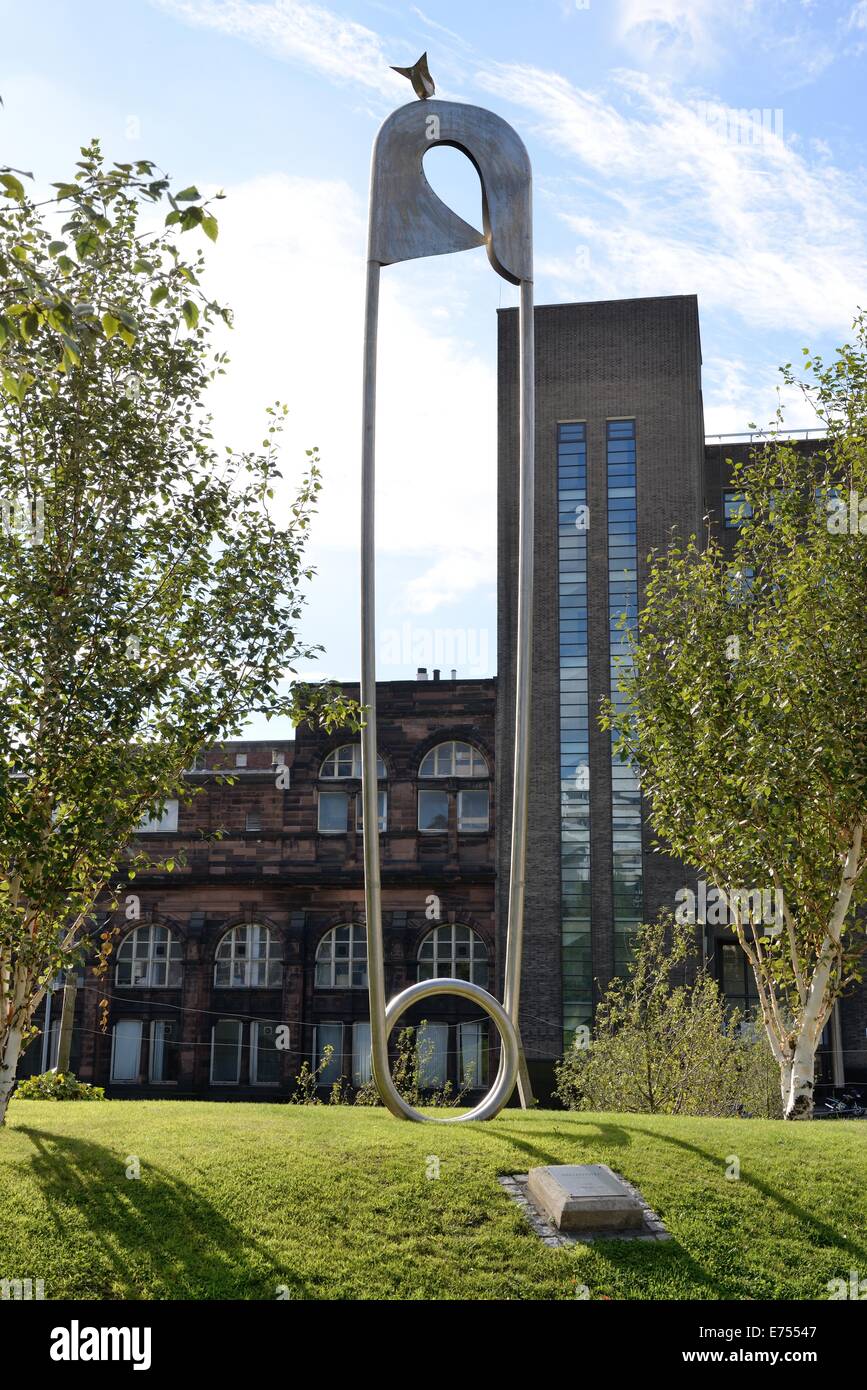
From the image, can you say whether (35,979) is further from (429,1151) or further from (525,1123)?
(525,1123)

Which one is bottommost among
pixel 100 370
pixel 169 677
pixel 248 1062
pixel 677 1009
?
pixel 248 1062

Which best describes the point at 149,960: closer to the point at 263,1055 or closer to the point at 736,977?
the point at 263,1055

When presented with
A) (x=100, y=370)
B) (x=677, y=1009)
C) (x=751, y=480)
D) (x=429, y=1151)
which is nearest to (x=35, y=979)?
(x=429, y=1151)

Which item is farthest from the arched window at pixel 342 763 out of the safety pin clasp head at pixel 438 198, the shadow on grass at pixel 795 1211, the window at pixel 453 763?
the shadow on grass at pixel 795 1211

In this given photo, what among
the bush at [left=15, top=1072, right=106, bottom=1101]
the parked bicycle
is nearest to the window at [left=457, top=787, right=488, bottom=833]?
the parked bicycle

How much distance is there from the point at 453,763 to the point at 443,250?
33.4 metres

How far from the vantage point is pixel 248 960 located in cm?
4719

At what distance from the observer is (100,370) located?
15.5 m

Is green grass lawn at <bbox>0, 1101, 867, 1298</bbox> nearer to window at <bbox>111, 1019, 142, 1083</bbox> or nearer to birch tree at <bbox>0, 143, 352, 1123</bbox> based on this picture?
birch tree at <bbox>0, 143, 352, 1123</bbox>

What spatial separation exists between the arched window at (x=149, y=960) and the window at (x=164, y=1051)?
135 centimetres

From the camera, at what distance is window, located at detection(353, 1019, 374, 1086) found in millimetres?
46094

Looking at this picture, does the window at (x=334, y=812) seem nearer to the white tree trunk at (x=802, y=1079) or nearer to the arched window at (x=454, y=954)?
the arched window at (x=454, y=954)

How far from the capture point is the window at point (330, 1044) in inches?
1816
